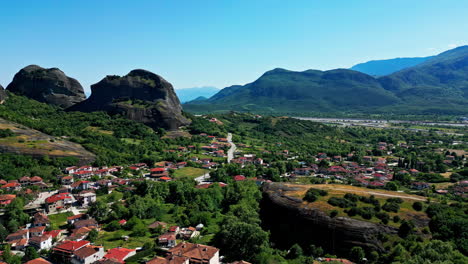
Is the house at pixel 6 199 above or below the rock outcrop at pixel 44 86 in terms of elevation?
below

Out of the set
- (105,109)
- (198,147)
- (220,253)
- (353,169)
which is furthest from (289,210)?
(105,109)

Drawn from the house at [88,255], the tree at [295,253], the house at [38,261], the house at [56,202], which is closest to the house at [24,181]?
the house at [56,202]

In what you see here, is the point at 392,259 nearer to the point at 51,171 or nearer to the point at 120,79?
the point at 51,171

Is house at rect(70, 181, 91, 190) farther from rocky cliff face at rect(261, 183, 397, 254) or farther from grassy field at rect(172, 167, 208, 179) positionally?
rocky cliff face at rect(261, 183, 397, 254)

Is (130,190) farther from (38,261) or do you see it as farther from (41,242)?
(38,261)

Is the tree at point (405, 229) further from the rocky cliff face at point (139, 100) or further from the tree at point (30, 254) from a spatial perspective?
the rocky cliff face at point (139, 100)
